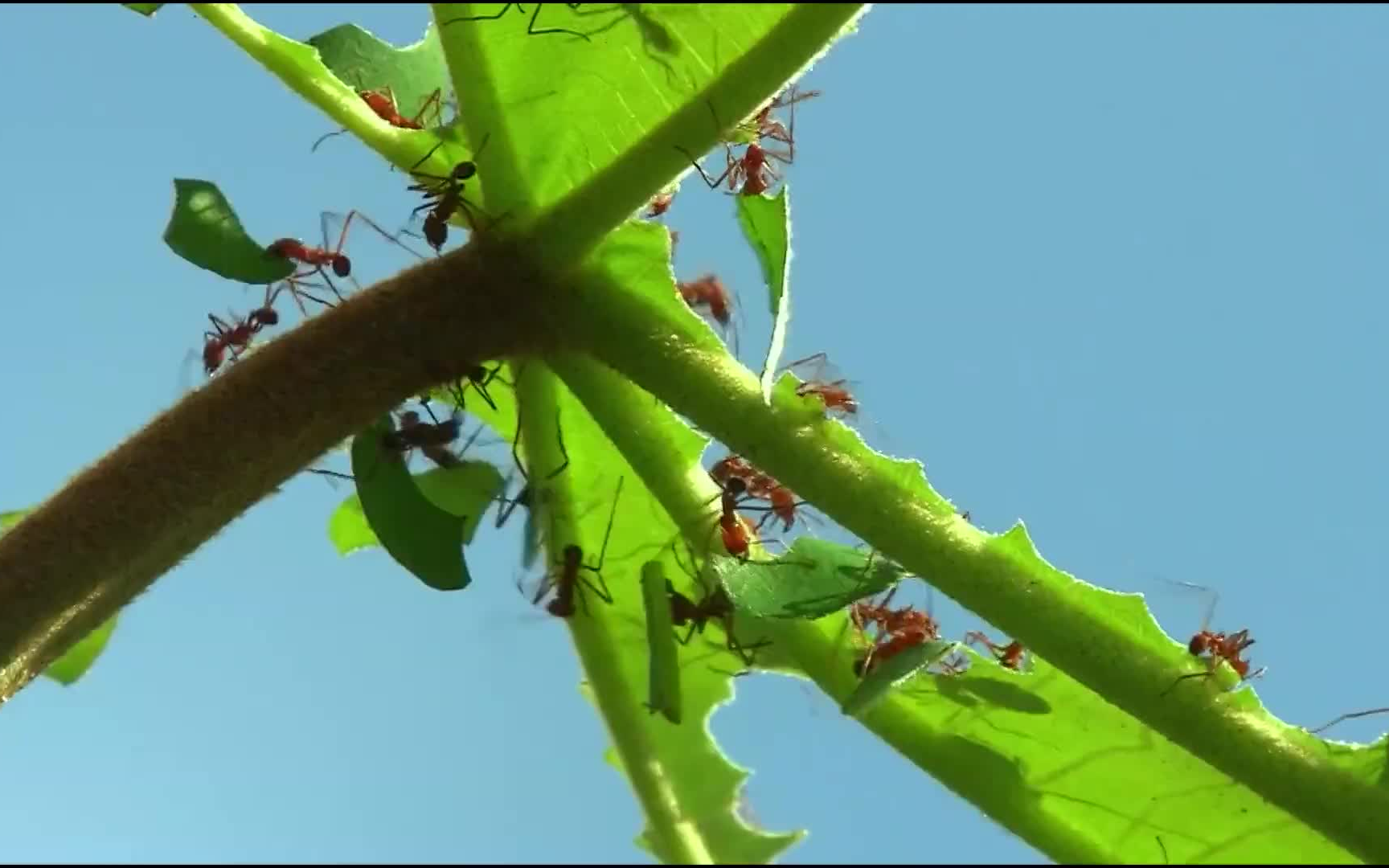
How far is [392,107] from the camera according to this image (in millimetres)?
2186

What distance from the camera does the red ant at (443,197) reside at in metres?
1.94

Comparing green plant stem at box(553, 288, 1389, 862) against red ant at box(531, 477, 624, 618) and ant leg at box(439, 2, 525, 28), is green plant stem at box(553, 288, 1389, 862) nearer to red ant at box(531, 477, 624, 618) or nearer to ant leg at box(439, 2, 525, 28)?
ant leg at box(439, 2, 525, 28)

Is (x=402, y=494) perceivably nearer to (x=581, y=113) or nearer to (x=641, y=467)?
(x=641, y=467)

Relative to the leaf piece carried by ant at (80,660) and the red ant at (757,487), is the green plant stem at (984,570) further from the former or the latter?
the leaf piece carried by ant at (80,660)

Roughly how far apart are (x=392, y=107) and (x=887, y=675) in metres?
1.16

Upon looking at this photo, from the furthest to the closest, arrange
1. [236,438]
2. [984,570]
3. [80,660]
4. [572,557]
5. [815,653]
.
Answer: [80,660] → [572,557] → [815,653] → [984,570] → [236,438]

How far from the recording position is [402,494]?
80.0 inches

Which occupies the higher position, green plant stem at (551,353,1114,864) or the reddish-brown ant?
the reddish-brown ant

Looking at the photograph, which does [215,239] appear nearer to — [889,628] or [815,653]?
[815,653]

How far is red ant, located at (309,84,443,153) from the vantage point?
2127mm

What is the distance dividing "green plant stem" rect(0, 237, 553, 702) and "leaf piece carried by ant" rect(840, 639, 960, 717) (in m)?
0.68

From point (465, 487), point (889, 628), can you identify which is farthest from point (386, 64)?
point (889, 628)

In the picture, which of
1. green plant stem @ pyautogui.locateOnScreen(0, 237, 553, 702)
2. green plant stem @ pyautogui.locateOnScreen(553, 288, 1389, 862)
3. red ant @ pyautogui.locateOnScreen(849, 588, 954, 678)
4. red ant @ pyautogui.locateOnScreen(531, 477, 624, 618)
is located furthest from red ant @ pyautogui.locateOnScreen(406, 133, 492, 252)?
red ant @ pyautogui.locateOnScreen(849, 588, 954, 678)

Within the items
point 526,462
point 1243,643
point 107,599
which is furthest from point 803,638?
point 107,599
